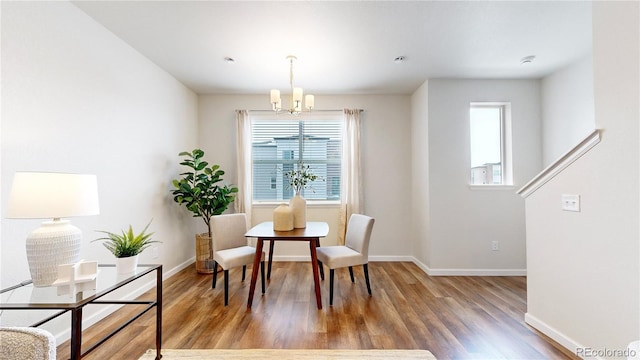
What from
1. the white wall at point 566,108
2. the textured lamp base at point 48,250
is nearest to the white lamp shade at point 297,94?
the textured lamp base at point 48,250

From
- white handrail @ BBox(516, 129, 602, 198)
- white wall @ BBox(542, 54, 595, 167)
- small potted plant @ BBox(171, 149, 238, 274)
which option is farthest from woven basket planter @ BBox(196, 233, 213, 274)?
white wall @ BBox(542, 54, 595, 167)

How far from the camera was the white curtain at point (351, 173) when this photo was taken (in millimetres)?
4145

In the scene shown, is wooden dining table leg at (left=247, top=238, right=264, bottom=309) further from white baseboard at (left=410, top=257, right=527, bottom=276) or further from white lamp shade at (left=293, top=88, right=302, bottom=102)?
white baseboard at (left=410, top=257, right=527, bottom=276)

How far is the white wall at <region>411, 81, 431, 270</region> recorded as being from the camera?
369 centimetres

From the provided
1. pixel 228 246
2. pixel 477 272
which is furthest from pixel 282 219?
pixel 477 272

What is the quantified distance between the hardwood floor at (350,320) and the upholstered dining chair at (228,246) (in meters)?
0.32

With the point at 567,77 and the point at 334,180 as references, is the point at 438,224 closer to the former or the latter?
the point at 334,180

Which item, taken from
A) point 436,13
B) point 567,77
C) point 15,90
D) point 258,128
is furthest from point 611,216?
point 258,128

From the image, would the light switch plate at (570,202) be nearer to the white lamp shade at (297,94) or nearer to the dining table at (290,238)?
the dining table at (290,238)

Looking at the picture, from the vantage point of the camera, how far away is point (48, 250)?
56.0 inches

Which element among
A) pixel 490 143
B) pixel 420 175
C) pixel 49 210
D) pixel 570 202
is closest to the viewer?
pixel 49 210

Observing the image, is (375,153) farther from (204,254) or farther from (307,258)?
(204,254)

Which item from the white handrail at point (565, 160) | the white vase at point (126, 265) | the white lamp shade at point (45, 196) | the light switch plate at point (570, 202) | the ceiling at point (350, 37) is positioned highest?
the ceiling at point (350, 37)

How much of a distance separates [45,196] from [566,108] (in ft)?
15.9
